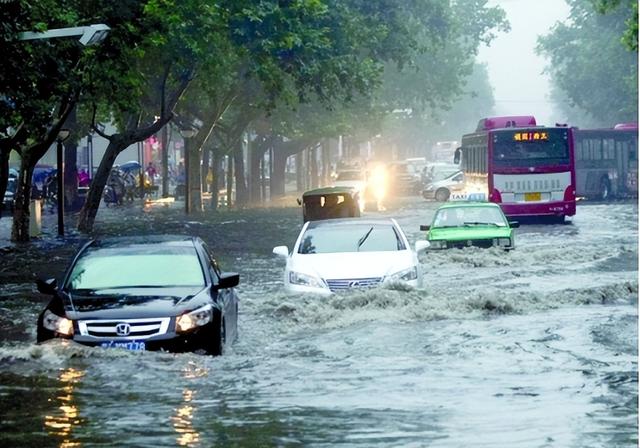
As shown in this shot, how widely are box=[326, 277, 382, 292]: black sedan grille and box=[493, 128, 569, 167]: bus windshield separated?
27950 mm

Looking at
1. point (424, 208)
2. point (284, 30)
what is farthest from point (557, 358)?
point (424, 208)

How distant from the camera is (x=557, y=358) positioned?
16.9 meters

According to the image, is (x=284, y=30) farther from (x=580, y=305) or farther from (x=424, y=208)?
(x=424, y=208)

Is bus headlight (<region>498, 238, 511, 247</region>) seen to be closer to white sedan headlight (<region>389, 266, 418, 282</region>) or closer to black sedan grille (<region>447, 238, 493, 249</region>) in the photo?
black sedan grille (<region>447, 238, 493, 249</region>)

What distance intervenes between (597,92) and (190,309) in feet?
300

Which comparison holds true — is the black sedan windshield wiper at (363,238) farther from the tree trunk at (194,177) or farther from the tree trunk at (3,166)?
the tree trunk at (194,177)

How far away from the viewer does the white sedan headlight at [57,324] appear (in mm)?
15266

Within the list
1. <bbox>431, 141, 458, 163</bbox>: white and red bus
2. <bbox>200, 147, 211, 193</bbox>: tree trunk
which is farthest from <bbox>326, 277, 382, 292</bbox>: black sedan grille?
<bbox>431, 141, 458, 163</bbox>: white and red bus

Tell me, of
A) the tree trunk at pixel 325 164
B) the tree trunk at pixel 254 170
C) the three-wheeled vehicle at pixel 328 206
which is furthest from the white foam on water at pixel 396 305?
the tree trunk at pixel 325 164

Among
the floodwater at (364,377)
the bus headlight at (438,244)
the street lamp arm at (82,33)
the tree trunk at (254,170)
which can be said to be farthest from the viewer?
the tree trunk at (254,170)

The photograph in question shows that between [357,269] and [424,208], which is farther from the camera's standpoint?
[424,208]

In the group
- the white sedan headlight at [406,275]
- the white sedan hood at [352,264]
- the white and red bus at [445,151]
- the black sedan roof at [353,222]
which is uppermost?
the white and red bus at [445,151]

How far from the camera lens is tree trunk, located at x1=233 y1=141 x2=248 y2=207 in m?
72.8

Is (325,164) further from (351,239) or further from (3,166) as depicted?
(351,239)
